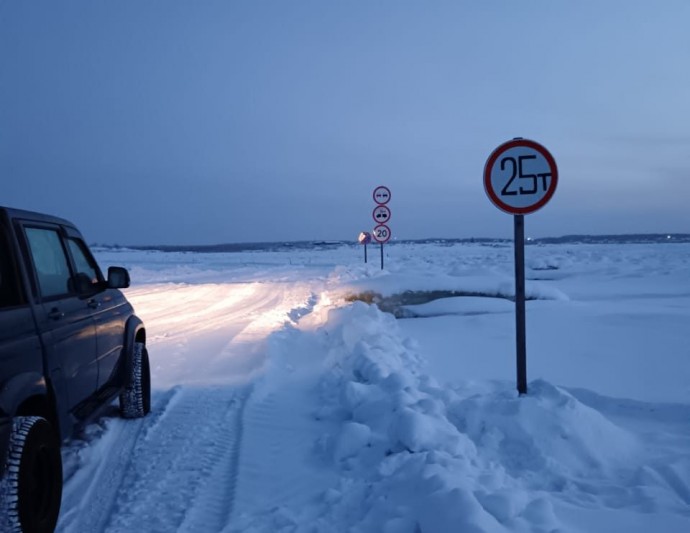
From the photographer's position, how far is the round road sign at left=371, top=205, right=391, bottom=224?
1912 centimetres

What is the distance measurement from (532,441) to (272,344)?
561cm

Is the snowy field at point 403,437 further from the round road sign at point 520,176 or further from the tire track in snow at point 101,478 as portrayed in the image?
the round road sign at point 520,176

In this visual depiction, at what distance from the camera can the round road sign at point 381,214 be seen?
62.7 feet

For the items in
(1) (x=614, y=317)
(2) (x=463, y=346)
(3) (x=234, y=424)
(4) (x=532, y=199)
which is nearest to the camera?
(4) (x=532, y=199)

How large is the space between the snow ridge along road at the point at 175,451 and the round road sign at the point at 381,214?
933 centimetres

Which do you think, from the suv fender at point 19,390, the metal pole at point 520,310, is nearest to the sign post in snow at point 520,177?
the metal pole at point 520,310

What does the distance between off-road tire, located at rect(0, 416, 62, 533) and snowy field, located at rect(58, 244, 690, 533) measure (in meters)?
0.38

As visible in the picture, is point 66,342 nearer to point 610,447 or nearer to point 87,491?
point 87,491

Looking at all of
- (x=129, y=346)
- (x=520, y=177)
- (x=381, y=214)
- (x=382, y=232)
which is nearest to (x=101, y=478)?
(x=129, y=346)

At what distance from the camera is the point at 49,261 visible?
14.6ft

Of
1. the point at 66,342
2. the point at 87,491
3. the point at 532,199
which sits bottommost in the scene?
the point at 87,491

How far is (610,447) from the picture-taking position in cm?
471

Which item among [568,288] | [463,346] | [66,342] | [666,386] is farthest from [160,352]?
[568,288]

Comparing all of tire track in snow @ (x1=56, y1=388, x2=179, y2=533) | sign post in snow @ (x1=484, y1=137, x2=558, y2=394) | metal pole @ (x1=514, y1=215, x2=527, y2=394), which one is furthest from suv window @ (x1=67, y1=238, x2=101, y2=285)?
metal pole @ (x1=514, y1=215, x2=527, y2=394)
